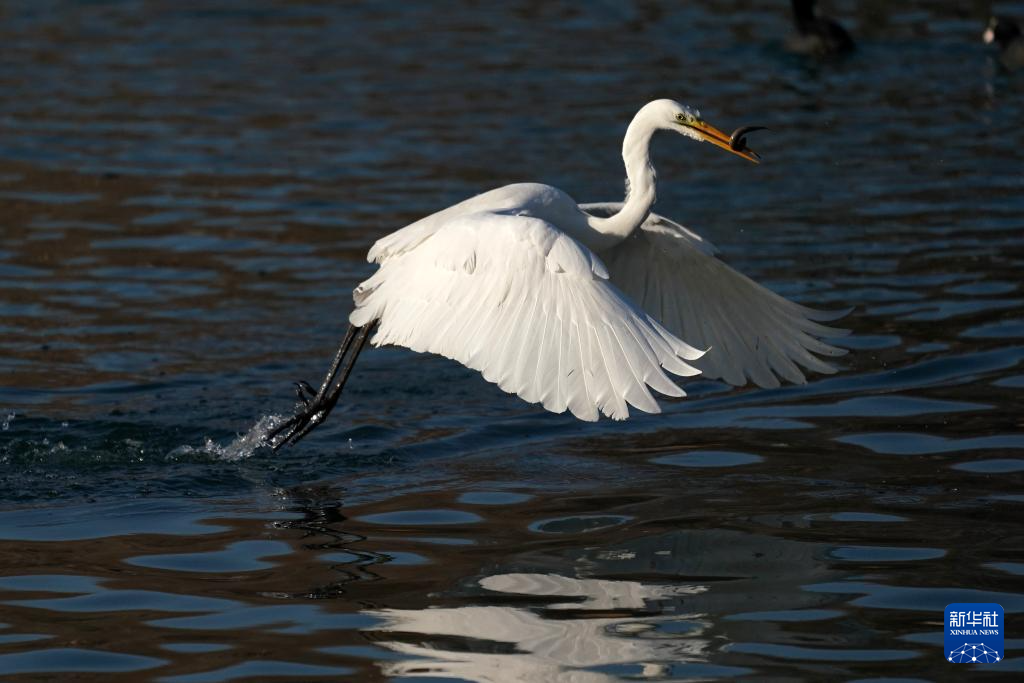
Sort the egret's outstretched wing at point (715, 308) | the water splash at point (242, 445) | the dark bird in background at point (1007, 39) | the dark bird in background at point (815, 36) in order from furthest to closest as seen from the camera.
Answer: the dark bird in background at point (815, 36) → the dark bird in background at point (1007, 39) → the water splash at point (242, 445) → the egret's outstretched wing at point (715, 308)

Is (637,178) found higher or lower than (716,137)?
lower

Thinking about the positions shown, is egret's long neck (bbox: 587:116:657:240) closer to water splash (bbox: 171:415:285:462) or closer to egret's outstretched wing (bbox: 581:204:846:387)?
egret's outstretched wing (bbox: 581:204:846:387)

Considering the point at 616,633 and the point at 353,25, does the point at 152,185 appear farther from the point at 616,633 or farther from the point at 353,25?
the point at 616,633

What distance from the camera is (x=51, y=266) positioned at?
1221 cm

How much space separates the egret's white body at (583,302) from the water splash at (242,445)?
1214 millimetres

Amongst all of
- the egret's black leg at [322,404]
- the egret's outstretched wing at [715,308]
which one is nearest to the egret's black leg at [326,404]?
the egret's black leg at [322,404]

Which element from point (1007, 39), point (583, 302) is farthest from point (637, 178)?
point (1007, 39)

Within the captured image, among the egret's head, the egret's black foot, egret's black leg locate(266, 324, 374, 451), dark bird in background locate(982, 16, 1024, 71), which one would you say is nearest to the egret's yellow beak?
the egret's head

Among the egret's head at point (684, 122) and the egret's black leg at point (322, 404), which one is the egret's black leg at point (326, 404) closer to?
the egret's black leg at point (322, 404)

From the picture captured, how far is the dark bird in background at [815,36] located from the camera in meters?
18.8

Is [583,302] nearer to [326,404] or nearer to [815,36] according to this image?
[326,404]

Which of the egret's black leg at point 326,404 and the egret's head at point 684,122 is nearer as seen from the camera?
the egret's head at point 684,122

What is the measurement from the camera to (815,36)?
61.9ft

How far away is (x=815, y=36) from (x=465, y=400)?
10709 millimetres
